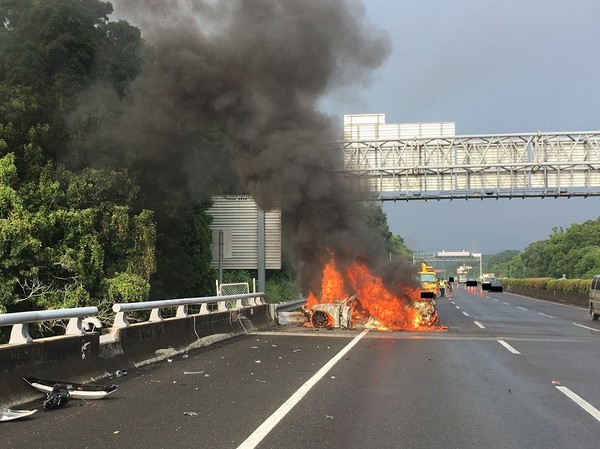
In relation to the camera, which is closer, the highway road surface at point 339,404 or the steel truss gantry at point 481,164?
the highway road surface at point 339,404

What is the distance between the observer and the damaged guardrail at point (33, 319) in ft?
19.9

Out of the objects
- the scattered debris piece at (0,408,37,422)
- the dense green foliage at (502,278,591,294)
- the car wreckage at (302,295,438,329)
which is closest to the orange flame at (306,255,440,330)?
the car wreckage at (302,295,438,329)

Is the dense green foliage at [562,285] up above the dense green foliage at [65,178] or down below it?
below

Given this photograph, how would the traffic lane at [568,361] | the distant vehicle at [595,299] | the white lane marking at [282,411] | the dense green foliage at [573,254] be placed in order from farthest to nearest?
1. the dense green foliage at [573,254]
2. the distant vehicle at [595,299]
3. the traffic lane at [568,361]
4. the white lane marking at [282,411]

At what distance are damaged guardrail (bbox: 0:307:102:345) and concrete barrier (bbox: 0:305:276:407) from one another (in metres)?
0.13

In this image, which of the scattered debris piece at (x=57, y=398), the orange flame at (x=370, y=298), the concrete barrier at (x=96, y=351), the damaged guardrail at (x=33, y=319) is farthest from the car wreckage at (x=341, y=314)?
the scattered debris piece at (x=57, y=398)

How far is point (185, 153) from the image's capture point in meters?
20.6

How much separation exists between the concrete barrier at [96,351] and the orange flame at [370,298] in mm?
5255

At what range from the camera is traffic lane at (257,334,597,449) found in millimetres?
5148

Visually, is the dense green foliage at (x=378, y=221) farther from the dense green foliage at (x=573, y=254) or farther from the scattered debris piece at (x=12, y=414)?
the dense green foliage at (x=573, y=254)

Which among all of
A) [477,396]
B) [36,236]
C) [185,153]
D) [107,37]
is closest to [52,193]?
[36,236]

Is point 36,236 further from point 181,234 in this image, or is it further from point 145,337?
point 181,234

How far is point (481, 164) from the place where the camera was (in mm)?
33562

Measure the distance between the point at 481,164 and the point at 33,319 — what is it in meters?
30.4
